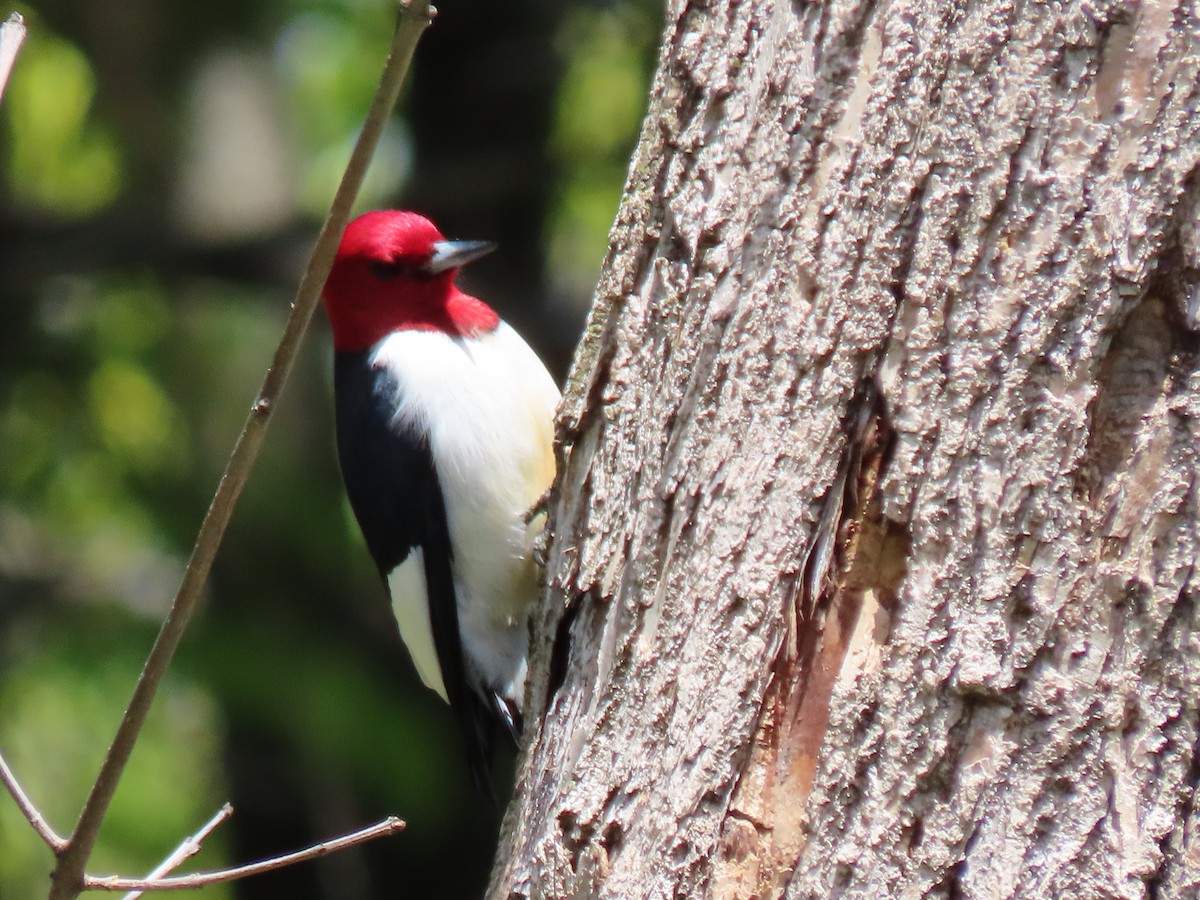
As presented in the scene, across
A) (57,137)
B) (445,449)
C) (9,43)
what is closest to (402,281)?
(445,449)

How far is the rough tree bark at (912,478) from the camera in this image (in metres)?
1.43

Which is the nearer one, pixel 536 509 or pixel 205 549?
pixel 205 549

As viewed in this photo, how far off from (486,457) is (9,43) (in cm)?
155

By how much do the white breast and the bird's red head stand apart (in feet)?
0.15

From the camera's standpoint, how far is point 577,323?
493 cm

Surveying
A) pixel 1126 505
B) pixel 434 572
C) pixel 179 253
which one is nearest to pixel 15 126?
pixel 179 253

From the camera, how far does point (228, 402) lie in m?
5.29

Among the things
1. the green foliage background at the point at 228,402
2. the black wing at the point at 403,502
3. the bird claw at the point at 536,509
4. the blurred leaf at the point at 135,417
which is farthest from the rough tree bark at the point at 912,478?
the blurred leaf at the point at 135,417

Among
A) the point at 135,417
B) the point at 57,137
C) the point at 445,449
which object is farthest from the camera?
the point at 57,137

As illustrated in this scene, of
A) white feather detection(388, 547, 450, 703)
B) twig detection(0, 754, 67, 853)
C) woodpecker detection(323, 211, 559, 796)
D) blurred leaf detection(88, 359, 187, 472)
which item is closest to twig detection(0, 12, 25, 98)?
twig detection(0, 754, 67, 853)

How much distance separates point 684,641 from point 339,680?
2617mm

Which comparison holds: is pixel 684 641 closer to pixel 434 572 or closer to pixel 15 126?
pixel 434 572

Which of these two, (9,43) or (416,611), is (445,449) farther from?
(9,43)

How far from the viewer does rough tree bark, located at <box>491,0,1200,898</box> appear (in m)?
1.43
